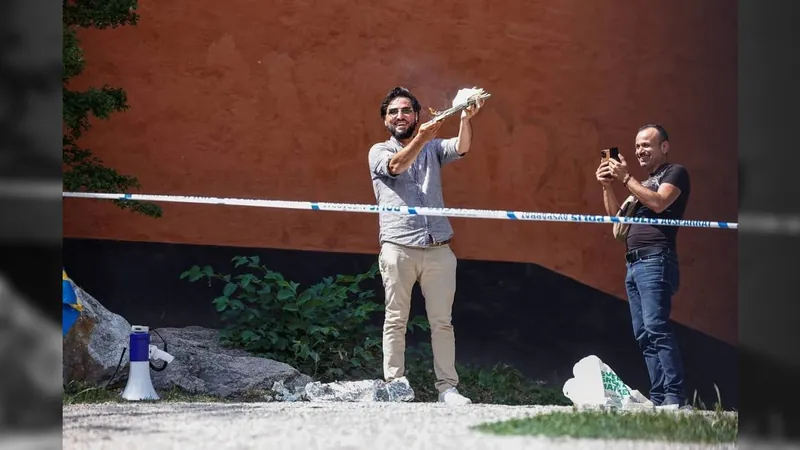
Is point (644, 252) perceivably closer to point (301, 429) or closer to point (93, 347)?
point (301, 429)

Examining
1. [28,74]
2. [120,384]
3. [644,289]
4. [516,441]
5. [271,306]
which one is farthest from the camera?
[271,306]

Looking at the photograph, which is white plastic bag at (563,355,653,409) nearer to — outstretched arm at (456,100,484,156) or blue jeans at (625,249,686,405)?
blue jeans at (625,249,686,405)

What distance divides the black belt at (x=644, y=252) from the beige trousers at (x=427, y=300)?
0.81m

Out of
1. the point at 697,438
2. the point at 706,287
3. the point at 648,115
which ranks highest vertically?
the point at 648,115

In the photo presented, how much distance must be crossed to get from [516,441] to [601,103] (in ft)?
11.2

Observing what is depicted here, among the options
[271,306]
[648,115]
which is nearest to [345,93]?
[271,306]

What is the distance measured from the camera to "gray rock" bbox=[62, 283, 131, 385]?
570 cm

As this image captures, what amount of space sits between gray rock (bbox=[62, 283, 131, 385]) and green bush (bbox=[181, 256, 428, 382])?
793mm

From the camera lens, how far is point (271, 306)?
675 cm

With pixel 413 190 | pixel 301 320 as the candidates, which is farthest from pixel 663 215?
pixel 301 320

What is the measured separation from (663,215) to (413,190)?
3.78 ft

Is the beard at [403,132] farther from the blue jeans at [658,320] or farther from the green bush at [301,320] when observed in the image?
the green bush at [301,320]

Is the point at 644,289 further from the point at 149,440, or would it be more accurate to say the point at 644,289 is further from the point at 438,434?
the point at 149,440

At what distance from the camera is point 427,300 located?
5402 millimetres
